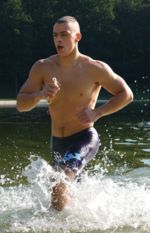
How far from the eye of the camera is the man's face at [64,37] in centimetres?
717

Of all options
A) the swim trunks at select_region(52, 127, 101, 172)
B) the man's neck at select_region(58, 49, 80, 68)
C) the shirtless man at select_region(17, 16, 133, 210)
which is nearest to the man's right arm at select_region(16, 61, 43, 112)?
the shirtless man at select_region(17, 16, 133, 210)

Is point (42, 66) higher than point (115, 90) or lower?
higher

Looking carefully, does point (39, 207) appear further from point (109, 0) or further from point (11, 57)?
point (109, 0)

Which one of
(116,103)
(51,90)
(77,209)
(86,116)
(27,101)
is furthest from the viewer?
(77,209)

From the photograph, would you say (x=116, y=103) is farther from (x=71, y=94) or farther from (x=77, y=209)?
(x=77, y=209)

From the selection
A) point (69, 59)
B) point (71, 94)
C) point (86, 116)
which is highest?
point (69, 59)

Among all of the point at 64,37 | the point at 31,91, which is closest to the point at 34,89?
the point at 31,91

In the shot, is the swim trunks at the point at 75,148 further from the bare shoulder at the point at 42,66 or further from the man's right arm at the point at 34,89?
the bare shoulder at the point at 42,66

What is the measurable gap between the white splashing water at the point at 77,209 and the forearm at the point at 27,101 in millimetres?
717

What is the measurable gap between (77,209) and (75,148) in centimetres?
76

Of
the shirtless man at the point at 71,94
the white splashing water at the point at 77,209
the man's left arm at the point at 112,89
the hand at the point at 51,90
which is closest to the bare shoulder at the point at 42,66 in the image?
the shirtless man at the point at 71,94

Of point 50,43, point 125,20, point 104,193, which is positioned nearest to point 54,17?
point 50,43

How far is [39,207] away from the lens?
7.66 metres

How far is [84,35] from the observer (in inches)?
3061
